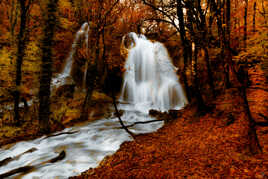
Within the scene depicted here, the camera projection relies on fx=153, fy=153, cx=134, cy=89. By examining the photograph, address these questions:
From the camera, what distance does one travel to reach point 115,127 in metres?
8.49

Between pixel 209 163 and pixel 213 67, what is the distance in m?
8.92

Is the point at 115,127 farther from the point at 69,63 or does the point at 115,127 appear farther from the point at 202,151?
the point at 69,63

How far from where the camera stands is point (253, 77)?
27.3 ft

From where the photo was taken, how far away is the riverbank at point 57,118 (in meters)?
7.70

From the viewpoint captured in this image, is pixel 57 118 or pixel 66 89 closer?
pixel 57 118

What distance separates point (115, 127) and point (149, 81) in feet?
Result: 29.0

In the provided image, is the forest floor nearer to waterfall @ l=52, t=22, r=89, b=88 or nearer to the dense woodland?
the dense woodland

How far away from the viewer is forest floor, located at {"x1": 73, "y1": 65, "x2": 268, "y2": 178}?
11.1ft

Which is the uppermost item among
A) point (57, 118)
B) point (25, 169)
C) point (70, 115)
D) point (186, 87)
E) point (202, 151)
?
point (186, 87)

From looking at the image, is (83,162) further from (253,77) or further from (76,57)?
(76,57)

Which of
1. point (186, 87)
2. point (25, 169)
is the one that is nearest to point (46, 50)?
point (25, 169)

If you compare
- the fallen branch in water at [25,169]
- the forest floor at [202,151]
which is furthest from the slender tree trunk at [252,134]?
the fallen branch in water at [25,169]

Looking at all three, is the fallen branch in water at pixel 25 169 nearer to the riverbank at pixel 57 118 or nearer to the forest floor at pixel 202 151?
the forest floor at pixel 202 151

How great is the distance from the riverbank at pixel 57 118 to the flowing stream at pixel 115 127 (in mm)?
789
